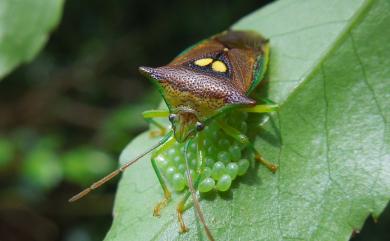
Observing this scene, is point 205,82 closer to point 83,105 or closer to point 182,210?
point 182,210

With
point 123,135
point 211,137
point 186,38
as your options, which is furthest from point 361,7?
point 186,38

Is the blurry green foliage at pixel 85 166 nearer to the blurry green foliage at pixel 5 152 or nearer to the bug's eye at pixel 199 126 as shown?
the blurry green foliage at pixel 5 152

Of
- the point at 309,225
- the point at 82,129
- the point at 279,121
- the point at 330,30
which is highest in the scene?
the point at 330,30

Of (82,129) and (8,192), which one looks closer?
(8,192)

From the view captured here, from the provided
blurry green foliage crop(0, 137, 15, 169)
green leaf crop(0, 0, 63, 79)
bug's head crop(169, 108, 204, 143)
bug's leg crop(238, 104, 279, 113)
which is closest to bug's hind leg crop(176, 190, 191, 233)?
bug's head crop(169, 108, 204, 143)

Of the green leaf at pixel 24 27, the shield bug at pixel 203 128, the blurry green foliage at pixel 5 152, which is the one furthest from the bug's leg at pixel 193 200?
the blurry green foliage at pixel 5 152

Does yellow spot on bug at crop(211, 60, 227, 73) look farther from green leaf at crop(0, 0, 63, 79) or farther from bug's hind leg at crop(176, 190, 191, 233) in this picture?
green leaf at crop(0, 0, 63, 79)

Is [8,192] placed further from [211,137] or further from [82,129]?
[211,137]
